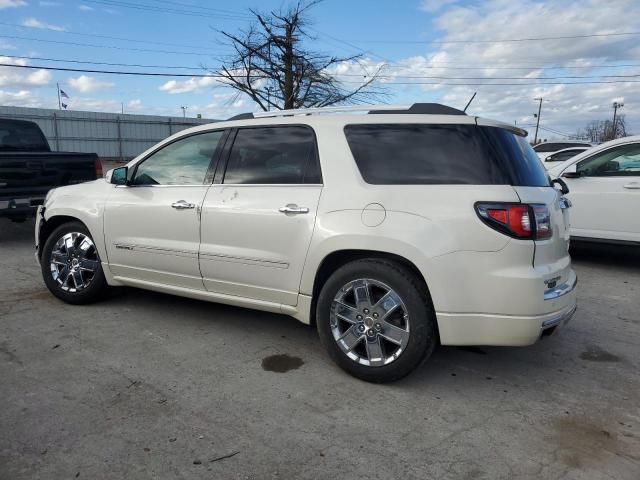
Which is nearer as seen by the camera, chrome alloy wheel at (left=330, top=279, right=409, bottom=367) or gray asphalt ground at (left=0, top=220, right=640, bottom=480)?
gray asphalt ground at (left=0, top=220, right=640, bottom=480)

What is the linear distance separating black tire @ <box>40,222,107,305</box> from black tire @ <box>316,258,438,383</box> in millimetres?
2475

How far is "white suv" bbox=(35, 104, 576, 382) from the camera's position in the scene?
319 centimetres

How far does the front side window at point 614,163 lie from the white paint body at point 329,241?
395 cm

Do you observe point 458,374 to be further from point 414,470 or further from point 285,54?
point 285,54

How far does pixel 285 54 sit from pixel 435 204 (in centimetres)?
2083

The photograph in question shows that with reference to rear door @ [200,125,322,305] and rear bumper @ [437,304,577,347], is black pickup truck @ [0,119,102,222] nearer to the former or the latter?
rear door @ [200,125,322,305]

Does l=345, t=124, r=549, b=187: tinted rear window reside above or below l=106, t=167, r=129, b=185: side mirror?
above

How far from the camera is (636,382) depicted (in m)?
3.67

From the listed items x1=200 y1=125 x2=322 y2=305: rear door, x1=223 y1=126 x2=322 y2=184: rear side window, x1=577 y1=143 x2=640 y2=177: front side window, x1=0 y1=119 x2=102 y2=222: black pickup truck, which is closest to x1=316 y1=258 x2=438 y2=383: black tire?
x1=200 y1=125 x2=322 y2=305: rear door

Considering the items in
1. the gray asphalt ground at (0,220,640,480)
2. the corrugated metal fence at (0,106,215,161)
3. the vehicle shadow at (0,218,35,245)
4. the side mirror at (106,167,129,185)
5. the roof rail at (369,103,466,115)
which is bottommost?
the gray asphalt ground at (0,220,640,480)

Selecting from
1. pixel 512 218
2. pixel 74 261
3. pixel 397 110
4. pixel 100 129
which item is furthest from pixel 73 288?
pixel 100 129

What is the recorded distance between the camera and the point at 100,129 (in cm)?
3450

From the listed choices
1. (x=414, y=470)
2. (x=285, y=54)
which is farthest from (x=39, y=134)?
(x=285, y=54)

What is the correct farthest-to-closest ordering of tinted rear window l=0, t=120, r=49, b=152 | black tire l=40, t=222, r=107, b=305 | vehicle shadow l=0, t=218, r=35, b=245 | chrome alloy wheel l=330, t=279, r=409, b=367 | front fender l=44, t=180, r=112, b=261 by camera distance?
1. tinted rear window l=0, t=120, r=49, b=152
2. vehicle shadow l=0, t=218, r=35, b=245
3. black tire l=40, t=222, r=107, b=305
4. front fender l=44, t=180, r=112, b=261
5. chrome alloy wheel l=330, t=279, r=409, b=367
